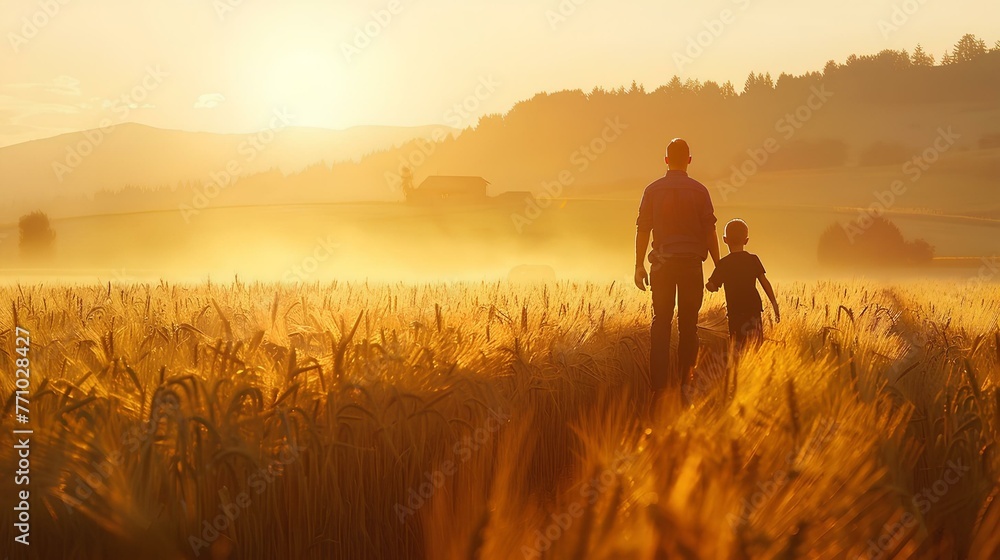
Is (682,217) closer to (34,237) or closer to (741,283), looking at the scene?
(741,283)

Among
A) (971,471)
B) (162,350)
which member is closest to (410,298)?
(162,350)

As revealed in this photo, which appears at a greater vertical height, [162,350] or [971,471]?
[162,350]

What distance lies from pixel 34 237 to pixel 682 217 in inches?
1808

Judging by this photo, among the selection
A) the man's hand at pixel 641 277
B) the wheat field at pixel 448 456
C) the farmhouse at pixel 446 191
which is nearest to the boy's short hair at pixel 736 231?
the man's hand at pixel 641 277

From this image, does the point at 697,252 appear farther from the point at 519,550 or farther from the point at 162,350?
the point at 519,550

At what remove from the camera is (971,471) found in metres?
2.87

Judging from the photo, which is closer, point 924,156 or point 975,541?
point 975,541

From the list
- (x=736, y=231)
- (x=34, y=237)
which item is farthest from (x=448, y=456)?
(x=34, y=237)

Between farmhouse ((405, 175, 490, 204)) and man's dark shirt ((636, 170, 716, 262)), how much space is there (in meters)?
51.3

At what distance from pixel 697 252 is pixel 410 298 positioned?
283cm

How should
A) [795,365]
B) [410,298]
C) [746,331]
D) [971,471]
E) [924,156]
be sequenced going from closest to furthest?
[971,471] < [795,365] < [746,331] < [410,298] < [924,156]

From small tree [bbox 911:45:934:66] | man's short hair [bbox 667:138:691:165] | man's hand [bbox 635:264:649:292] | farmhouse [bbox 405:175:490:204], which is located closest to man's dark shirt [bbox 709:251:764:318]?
man's hand [bbox 635:264:649:292]

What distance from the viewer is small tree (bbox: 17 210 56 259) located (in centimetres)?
4331

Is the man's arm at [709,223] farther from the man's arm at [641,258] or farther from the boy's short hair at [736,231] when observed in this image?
the man's arm at [641,258]
